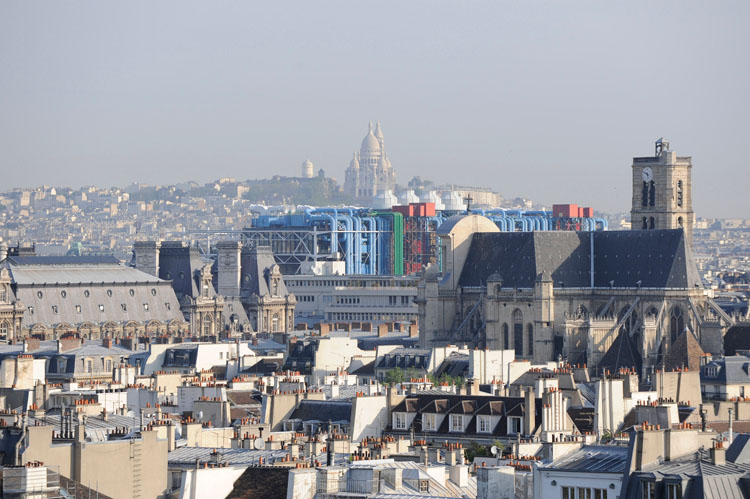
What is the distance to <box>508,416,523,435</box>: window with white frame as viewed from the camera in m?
58.4

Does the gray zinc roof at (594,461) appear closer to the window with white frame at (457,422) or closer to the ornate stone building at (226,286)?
the window with white frame at (457,422)

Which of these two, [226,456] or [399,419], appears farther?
[399,419]

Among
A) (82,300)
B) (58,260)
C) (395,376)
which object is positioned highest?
(58,260)

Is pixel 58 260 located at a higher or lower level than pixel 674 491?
higher

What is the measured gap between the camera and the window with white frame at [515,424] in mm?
58438

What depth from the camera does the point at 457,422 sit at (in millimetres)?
59469

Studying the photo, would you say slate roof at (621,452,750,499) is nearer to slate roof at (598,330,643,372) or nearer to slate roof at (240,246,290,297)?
slate roof at (598,330,643,372)

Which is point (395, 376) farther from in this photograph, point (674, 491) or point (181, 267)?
point (181, 267)

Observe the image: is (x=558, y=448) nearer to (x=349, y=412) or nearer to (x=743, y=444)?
(x=743, y=444)

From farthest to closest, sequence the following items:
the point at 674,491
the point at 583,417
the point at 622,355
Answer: the point at 622,355 → the point at 583,417 → the point at 674,491

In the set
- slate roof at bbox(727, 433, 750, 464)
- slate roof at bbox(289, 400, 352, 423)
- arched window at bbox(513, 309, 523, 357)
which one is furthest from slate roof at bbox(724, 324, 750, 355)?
slate roof at bbox(727, 433, 750, 464)

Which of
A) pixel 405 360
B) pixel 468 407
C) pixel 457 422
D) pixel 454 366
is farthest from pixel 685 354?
pixel 457 422

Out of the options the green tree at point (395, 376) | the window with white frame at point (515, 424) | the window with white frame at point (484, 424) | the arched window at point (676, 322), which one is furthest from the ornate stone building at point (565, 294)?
the window with white frame at point (515, 424)

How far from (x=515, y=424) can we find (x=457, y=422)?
5.34ft
